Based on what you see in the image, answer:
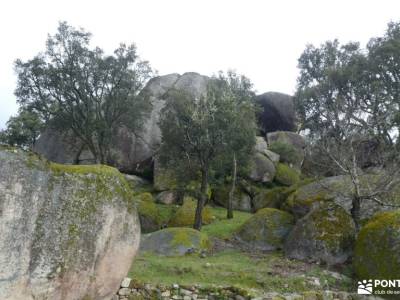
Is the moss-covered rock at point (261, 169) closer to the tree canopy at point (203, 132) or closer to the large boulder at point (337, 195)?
the tree canopy at point (203, 132)

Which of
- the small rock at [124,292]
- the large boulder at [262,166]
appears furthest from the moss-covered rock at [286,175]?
the small rock at [124,292]

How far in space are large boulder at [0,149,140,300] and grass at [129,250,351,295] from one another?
283cm

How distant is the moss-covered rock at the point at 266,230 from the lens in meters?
17.2

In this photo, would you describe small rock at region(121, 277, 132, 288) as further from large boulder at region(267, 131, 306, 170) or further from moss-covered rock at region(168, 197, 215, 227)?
large boulder at region(267, 131, 306, 170)

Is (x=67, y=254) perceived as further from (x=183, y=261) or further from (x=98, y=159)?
(x=98, y=159)

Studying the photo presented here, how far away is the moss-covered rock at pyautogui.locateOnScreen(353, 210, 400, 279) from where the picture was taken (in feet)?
37.2

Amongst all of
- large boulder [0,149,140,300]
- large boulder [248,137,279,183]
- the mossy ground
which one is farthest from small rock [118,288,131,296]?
large boulder [248,137,279,183]

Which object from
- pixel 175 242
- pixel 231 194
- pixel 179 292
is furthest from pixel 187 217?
pixel 179 292

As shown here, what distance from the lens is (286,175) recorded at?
33812 mm

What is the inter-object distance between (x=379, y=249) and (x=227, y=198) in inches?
722

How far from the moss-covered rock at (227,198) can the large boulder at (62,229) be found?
20912mm

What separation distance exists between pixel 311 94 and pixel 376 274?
26.6 m

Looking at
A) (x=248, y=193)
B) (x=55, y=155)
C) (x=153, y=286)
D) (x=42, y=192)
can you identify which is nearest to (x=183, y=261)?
(x=153, y=286)

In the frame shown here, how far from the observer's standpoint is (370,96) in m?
32.1
